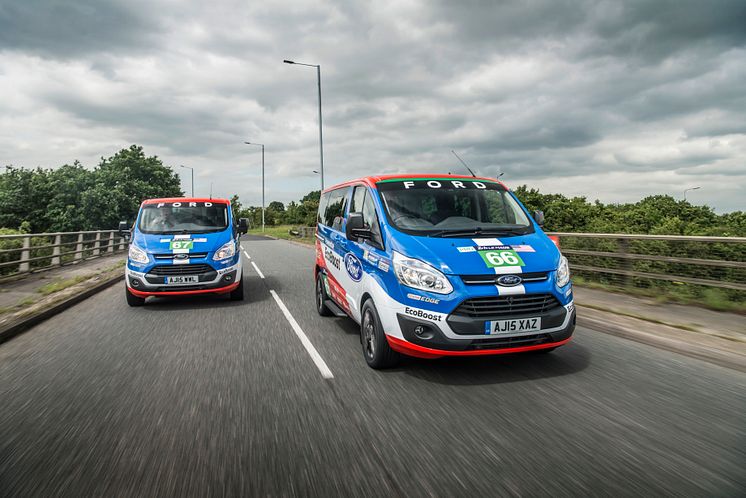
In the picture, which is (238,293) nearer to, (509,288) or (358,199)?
(358,199)

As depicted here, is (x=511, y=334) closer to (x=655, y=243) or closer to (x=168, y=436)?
(x=168, y=436)

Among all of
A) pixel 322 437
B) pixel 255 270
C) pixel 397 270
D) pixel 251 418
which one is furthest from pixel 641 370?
pixel 255 270

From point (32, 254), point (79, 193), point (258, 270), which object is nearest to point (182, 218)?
point (258, 270)

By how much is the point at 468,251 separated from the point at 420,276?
21.9 inches

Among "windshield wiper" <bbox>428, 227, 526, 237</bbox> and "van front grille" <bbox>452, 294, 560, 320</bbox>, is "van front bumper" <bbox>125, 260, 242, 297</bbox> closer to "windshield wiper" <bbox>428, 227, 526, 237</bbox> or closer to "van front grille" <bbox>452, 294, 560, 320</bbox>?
"windshield wiper" <bbox>428, 227, 526, 237</bbox>

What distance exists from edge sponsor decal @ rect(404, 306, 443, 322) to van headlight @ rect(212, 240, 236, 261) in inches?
211

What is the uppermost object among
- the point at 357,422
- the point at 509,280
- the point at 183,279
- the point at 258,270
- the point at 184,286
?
the point at 509,280

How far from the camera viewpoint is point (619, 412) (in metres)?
3.53

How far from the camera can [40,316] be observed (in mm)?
7305

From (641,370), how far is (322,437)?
3183 mm

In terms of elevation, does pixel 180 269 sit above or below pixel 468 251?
below

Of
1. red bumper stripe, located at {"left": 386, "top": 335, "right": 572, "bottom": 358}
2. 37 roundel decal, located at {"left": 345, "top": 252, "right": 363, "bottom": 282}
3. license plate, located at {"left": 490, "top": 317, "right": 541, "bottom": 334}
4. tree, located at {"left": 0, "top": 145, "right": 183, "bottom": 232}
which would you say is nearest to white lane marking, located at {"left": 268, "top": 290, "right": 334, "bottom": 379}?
red bumper stripe, located at {"left": 386, "top": 335, "right": 572, "bottom": 358}

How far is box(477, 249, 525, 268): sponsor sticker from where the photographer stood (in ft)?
14.1

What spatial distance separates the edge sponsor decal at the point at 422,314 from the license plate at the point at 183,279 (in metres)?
5.36
